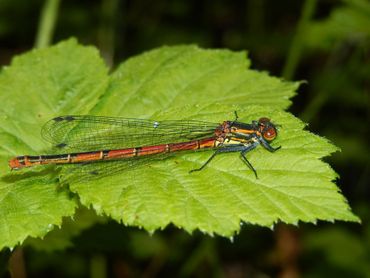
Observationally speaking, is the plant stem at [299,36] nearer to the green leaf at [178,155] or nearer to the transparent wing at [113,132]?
the green leaf at [178,155]

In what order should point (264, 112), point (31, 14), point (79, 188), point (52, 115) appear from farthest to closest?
point (31, 14) < point (52, 115) < point (264, 112) < point (79, 188)

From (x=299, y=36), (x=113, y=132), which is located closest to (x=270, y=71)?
(x=299, y=36)

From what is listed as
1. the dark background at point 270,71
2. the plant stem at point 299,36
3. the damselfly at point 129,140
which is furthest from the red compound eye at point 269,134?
the plant stem at point 299,36

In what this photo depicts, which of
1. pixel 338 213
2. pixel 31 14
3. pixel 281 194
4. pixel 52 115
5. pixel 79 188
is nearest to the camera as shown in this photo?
pixel 338 213

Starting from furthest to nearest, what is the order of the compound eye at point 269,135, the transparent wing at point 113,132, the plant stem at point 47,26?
the plant stem at point 47,26
the transparent wing at point 113,132
the compound eye at point 269,135

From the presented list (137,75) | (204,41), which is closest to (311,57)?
(204,41)

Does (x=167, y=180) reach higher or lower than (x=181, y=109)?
lower

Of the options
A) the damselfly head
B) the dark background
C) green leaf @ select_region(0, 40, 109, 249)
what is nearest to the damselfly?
the damselfly head

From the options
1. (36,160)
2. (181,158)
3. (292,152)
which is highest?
(292,152)

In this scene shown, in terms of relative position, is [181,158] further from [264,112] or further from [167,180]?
[264,112]

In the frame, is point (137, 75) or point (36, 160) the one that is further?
point (137, 75)
